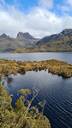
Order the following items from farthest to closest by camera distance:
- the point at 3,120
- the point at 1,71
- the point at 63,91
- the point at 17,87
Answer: the point at 1,71, the point at 17,87, the point at 63,91, the point at 3,120

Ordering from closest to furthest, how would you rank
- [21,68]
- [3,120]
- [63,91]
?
[3,120], [63,91], [21,68]

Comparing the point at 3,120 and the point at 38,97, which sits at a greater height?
the point at 3,120

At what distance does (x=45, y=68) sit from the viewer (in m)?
143

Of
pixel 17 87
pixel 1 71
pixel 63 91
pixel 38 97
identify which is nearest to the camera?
pixel 38 97

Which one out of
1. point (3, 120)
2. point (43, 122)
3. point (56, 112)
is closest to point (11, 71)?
point (56, 112)

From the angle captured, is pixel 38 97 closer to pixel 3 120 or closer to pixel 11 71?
pixel 3 120

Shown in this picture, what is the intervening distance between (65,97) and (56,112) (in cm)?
1388

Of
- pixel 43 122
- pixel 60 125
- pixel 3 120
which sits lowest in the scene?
pixel 60 125

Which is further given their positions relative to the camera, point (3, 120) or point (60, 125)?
point (60, 125)

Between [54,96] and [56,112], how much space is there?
46.8 ft

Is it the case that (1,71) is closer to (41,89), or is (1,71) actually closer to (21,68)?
(21,68)

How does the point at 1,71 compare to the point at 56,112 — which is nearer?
the point at 56,112

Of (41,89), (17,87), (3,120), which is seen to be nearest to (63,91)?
(41,89)

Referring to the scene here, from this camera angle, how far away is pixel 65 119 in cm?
5025
